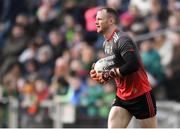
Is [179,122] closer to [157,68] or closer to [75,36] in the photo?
[157,68]

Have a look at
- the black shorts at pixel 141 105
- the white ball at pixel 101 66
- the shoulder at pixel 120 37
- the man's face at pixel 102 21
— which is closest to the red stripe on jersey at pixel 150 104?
the black shorts at pixel 141 105

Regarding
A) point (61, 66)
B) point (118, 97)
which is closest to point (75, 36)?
point (61, 66)

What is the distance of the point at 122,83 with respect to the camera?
26.6ft

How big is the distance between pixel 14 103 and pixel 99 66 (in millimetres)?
5430

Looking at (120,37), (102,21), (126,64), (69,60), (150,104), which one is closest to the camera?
(126,64)

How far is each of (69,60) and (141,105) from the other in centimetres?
593

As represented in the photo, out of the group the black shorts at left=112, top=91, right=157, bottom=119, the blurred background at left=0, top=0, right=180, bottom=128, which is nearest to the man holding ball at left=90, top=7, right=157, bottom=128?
the black shorts at left=112, top=91, right=157, bottom=119

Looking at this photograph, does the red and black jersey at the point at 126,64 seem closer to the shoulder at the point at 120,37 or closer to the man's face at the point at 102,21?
the shoulder at the point at 120,37

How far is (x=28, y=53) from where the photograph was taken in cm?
1537

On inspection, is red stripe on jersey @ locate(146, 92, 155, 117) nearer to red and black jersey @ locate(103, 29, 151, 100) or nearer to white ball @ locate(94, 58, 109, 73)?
red and black jersey @ locate(103, 29, 151, 100)

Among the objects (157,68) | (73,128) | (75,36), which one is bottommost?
(73,128)

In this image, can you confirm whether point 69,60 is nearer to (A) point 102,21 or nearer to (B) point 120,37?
(A) point 102,21

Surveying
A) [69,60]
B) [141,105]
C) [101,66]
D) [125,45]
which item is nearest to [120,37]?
[125,45]

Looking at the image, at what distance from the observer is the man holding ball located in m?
7.96
